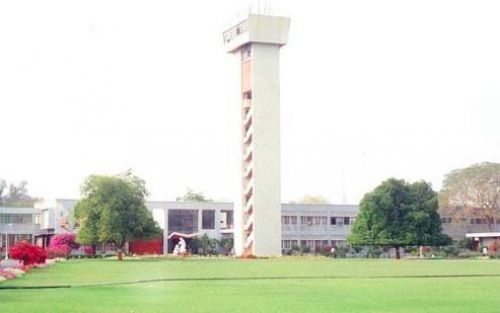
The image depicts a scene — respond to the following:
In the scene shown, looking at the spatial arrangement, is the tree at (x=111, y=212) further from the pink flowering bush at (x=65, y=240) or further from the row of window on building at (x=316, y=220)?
the row of window on building at (x=316, y=220)

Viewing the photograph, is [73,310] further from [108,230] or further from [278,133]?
[278,133]

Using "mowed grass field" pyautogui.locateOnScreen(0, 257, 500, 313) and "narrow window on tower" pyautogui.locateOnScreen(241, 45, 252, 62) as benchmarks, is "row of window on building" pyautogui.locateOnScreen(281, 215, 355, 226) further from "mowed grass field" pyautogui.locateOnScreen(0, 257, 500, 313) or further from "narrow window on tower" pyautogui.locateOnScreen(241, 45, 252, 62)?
"mowed grass field" pyautogui.locateOnScreen(0, 257, 500, 313)

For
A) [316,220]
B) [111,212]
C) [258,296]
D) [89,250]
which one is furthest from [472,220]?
[258,296]

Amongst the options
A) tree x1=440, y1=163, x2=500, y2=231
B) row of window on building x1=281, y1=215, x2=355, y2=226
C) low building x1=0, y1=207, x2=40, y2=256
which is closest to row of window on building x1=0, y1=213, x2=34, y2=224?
low building x1=0, y1=207, x2=40, y2=256

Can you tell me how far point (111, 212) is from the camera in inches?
2363

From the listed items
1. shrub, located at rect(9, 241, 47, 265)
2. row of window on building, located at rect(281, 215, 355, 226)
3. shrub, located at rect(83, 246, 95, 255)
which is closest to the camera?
shrub, located at rect(9, 241, 47, 265)

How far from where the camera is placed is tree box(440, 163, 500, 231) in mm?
82375

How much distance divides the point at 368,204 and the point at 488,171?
16438 millimetres

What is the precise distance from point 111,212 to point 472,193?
37675mm

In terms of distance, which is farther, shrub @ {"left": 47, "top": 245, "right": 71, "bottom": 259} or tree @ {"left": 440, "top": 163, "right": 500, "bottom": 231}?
tree @ {"left": 440, "top": 163, "right": 500, "bottom": 231}

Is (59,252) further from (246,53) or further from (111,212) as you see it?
(246,53)

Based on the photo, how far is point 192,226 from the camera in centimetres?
8788

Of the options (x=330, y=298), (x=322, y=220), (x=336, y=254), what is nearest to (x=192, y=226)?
(x=322, y=220)

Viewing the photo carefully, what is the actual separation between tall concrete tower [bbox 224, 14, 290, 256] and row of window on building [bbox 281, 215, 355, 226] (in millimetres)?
18790
